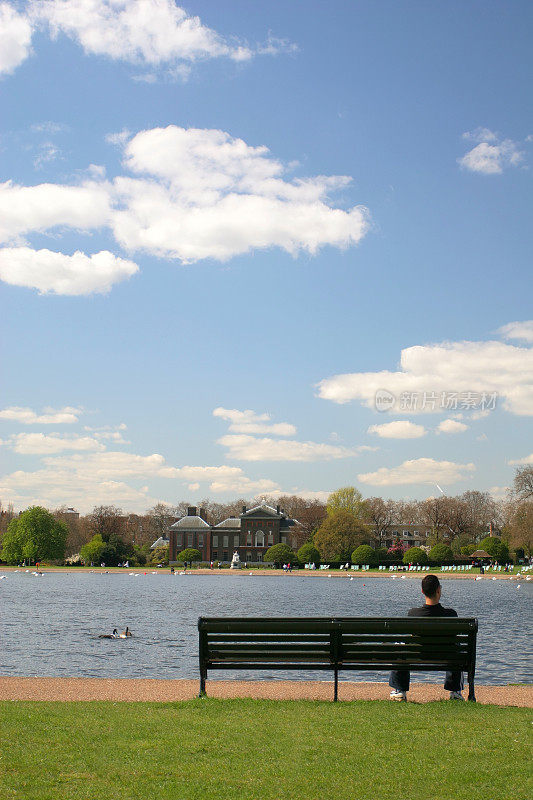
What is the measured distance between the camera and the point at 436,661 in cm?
993

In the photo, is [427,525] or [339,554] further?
[427,525]

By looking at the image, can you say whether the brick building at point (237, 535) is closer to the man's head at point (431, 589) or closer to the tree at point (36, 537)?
the tree at point (36, 537)

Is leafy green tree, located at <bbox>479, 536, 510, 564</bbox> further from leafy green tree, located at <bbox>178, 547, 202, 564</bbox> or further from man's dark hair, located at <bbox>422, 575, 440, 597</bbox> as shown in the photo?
man's dark hair, located at <bbox>422, 575, 440, 597</bbox>

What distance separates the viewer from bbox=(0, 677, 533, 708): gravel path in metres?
11.1

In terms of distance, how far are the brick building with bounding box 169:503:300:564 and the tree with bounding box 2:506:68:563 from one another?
23093mm

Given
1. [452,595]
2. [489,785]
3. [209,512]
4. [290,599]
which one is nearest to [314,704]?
[489,785]

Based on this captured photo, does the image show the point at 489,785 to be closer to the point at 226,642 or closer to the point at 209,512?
the point at 226,642

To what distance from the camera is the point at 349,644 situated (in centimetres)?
997

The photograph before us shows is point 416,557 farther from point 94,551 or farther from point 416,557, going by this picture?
point 94,551

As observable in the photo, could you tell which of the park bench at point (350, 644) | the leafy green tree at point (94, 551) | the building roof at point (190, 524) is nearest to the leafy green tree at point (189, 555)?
the building roof at point (190, 524)

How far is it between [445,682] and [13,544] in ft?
373

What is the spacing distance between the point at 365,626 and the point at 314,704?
1171 millimetres

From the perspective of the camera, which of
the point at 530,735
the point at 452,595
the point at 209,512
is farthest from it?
the point at 209,512

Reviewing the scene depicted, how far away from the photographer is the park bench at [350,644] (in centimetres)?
988
